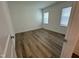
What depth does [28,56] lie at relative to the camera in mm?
2236

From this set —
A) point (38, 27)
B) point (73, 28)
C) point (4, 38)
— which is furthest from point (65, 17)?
point (4, 38)

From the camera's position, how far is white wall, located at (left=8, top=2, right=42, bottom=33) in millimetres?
4888

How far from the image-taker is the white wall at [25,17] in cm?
489

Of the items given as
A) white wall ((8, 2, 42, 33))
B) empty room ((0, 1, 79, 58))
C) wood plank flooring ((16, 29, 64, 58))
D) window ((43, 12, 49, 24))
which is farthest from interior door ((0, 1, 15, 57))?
window ((43, 12, 49, 24))

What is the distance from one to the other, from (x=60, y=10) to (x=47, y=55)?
2.94 meters

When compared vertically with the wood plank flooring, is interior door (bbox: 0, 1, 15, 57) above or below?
above

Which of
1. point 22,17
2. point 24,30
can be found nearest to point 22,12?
point 22,17

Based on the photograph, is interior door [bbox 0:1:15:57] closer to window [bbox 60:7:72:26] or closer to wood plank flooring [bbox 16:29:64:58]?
wood plank flooring [bbox 16:29:64:58]

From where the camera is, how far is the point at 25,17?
5.46 m

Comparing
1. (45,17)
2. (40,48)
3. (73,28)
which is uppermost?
(73,28)

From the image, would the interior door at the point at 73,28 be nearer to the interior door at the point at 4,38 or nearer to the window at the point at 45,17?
the interior door at the point at 4,38

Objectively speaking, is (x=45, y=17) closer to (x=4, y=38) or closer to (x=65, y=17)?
(x=65, y=17)

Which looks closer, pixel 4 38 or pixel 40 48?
pixel 4 38

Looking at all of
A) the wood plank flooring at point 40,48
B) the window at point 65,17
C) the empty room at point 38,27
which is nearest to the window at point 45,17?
the empty room at point 38,27
